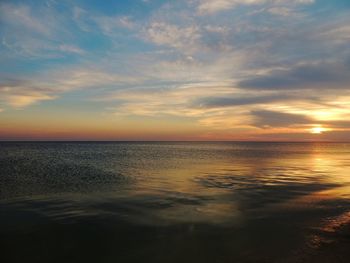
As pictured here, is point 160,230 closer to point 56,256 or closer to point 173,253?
point 173,253

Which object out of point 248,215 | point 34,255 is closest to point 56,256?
point 34,255

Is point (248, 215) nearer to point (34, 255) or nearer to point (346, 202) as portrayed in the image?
point (346, 202)

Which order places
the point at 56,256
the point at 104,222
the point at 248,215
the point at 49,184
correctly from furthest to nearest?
1. the point at 49,184
2. the point at 248,215
3. the point at 104,222
4. the point at 56,256


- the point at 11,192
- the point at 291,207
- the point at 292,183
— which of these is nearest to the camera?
the point at 291,207

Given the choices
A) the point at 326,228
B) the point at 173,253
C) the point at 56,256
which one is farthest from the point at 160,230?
the point at 326,228

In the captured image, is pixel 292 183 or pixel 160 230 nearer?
pixel 160 230

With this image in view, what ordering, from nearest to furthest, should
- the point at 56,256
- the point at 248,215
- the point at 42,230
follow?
1. the point at 56,256
2. the point at 42,230
3. the point at 248,215

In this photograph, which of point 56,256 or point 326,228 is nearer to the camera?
point 56,256

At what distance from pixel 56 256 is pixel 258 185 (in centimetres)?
1817

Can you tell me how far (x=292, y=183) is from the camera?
26625 millimetres

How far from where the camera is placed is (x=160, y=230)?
41.9 feet

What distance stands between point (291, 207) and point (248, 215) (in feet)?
10.7

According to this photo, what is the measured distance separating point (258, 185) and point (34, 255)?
18.5 m

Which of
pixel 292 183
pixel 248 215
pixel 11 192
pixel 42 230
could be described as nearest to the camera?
pixel 42 230
